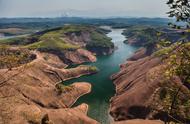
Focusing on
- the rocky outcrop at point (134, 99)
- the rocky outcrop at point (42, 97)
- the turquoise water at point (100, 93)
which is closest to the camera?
the rocky outcrop at point (42, 97)

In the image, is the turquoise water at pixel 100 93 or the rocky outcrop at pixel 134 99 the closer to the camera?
the rocky outcrop at pixel 134 99

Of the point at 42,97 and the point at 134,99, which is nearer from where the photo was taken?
the point at 134,99

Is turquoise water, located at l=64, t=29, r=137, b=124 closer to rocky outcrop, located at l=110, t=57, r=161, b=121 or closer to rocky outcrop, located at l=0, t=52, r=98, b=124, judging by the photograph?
rocky outcrop, located at l=0, t=52, r=98, b=124

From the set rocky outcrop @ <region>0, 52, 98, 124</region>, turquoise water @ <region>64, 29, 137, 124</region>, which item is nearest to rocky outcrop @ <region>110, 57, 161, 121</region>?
turquoise water @ <region>64, 29, 137, 124</region>

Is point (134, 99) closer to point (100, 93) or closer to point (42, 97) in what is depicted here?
point (100, 93)

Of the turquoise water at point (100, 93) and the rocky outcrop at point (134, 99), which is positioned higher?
the rocky outcrop at point (134, 99)

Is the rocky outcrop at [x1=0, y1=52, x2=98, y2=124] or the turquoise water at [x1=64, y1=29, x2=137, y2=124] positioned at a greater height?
the rocky outcrop at [x1=0, y1=52, x2=98, y2=124]

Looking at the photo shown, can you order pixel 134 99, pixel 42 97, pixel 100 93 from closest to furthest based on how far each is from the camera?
pixel 134 99 < pixel 42 97 < pixel 100 93

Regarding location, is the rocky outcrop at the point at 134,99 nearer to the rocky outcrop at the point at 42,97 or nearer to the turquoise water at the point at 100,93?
the turquoise water at the point at 100,93

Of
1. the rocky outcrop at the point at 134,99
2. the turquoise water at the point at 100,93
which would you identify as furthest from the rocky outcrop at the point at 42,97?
the rocky outcrop at the point at 134,99

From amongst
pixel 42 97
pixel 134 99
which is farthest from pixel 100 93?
pixel 42 97

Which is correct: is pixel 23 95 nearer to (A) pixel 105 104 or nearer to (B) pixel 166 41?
(A) pixel 105 104
